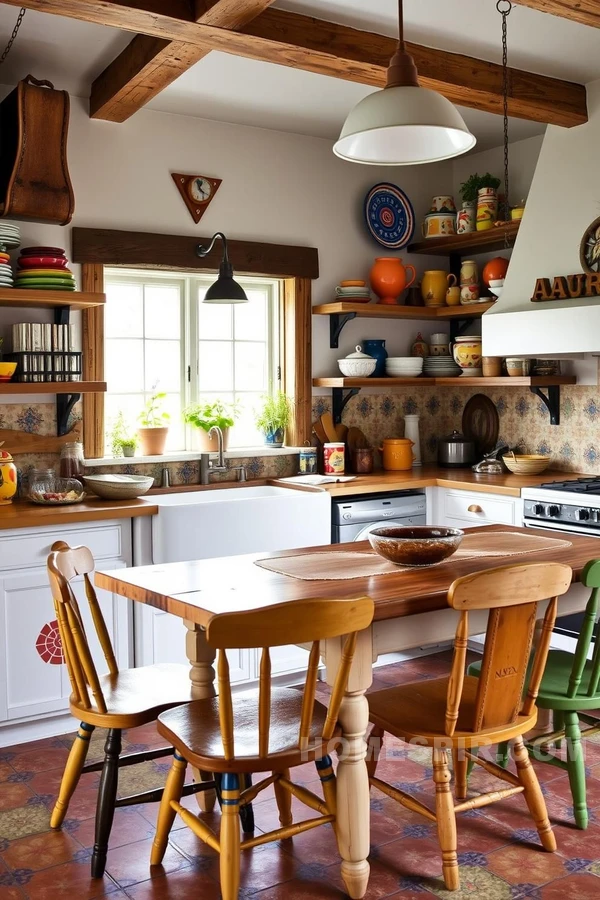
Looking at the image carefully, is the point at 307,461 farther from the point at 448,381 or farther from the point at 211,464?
the point at 448,381

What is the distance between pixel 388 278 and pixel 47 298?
2034 millimetres

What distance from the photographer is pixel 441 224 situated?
5402 millimetres

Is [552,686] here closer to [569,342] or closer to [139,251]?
[569,342]

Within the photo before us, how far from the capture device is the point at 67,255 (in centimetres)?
445

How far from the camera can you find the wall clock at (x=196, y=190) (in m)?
4.75

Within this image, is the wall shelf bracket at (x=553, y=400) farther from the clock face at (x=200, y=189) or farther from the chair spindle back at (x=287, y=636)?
the chair spindle back at (x=287, y=636)

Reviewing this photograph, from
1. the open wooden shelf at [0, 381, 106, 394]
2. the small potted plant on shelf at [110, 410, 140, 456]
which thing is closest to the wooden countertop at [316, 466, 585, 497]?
the small potted plant on shelf at [110, 410, 140, 456]

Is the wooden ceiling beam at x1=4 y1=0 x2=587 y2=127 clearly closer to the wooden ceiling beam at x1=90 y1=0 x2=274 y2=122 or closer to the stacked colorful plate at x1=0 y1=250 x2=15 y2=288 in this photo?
the wooden ceiling beam at x1=90 y1=0 x2=274 y2=122

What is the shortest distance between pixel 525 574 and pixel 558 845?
98cm

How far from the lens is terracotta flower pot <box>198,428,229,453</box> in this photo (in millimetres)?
4910

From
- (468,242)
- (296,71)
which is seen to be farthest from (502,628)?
(468,242)

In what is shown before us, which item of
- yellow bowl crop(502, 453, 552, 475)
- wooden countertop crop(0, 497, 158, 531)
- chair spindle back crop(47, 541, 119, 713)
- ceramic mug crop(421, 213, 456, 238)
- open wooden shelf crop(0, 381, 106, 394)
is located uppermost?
ceramic mug crop(421, 213, 456, 238)

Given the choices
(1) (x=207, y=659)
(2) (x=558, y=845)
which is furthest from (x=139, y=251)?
(2) (x=558, y=845)

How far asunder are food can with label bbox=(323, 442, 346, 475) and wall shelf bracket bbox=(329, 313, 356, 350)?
0.61 metres
